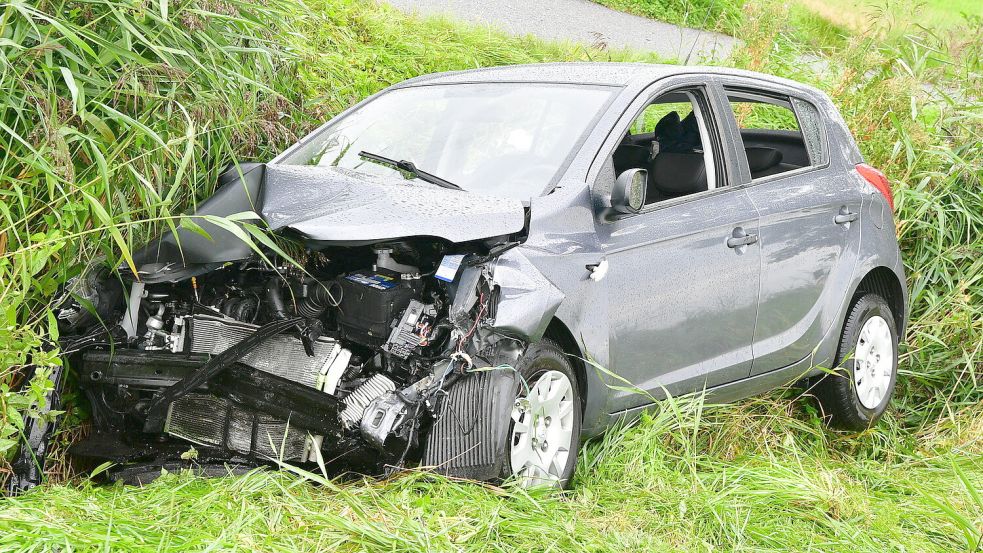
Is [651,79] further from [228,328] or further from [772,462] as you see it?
[228,328]

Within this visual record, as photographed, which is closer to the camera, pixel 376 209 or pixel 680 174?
pixel 376 209

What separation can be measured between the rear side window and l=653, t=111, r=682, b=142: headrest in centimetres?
28

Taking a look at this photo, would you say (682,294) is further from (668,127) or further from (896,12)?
(896,12)

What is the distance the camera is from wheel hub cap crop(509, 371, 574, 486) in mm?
3588

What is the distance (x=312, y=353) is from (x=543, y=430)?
0.84 m

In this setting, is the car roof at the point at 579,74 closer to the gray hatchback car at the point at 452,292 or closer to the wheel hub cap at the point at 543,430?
the gray hatchback car at the point at 452,292

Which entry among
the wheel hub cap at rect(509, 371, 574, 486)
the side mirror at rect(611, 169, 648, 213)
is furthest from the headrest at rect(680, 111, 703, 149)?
the wheel hub cap at rect(509, 371, 574, 486)

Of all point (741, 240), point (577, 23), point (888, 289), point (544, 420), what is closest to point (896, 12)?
point (888, 289)

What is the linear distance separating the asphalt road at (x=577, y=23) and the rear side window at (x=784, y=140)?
13.0 feet

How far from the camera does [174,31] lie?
3.74 metres

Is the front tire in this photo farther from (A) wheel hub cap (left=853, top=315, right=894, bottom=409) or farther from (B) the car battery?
(A) wheel hub cap (left=853, top=315, right=894, bottom=409)

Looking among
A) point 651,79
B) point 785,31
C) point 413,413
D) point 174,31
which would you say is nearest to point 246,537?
point 413,413

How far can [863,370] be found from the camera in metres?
5.48

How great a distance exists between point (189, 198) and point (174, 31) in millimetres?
597
